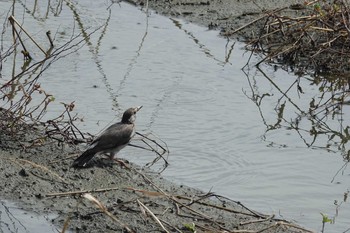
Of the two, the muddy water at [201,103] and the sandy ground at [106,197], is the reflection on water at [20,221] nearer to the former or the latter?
the sandy ground at [106,197]

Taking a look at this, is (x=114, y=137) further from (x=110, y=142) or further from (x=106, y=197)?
(x=106, y=197)

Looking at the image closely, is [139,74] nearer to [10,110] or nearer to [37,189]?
[10,110]

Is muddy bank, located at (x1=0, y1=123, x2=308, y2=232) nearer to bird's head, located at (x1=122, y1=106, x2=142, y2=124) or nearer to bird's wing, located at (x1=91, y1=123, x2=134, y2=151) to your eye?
bird's wing, located at (x1=91, y1=123, x2=134, y2=151)

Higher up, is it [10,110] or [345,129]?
[345,129]

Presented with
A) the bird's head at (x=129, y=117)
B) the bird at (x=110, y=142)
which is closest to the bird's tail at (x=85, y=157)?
the bird at (x=110, y=142)

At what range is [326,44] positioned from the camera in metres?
10.5

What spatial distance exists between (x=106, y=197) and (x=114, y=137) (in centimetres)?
75

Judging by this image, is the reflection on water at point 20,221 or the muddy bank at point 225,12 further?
the muddy bank at point 225,12

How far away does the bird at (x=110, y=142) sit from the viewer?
7.32 metres

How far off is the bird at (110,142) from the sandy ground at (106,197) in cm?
11

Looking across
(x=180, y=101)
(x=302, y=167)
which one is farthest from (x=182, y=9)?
(x=302, y=167)

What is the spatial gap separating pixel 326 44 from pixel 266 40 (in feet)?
3.93

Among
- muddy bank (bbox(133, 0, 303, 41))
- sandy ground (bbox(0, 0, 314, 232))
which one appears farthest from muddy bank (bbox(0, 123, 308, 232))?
muddy bank (bbox(133, 0, 303, 41))

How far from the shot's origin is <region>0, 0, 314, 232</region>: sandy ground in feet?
21.1
